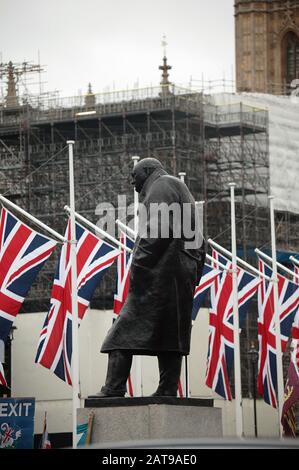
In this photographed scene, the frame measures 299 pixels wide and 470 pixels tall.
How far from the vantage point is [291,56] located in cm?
9994

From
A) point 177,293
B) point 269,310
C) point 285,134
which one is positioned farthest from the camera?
point 285,134

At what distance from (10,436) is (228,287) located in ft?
23.2

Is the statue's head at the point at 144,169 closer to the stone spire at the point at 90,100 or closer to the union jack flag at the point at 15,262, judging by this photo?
the union jack flag at the point at 15,262

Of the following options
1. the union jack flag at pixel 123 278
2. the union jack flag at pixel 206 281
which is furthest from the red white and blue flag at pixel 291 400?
the union jack flag at pixel 123 278

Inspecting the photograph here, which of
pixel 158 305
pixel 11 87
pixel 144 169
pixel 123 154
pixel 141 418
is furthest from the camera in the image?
pixel 11 87

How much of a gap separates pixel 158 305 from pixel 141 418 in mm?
1685

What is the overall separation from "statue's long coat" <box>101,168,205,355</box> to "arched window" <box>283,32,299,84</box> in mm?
77964

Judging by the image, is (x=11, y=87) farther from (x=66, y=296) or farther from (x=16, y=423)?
(x=66, y=296)

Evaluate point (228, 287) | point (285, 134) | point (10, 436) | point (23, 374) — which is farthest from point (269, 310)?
point (285, 134)

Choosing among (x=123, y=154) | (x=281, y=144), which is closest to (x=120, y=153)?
(x=123, y=154)

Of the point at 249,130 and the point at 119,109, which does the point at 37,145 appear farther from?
the point at 249,130

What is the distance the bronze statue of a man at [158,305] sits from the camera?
20.1 meters

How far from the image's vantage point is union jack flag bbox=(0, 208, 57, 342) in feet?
108

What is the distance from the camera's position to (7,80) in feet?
255
